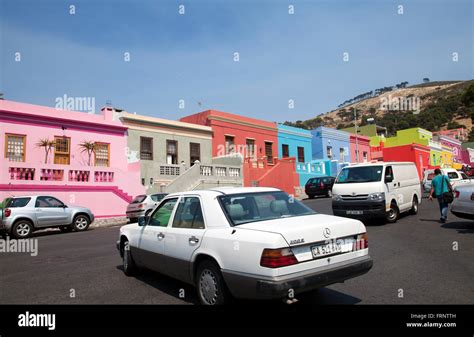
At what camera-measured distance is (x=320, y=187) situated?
86.4 ft

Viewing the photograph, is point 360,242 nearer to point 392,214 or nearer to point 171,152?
point 392,214

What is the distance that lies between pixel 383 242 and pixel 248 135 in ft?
72.2

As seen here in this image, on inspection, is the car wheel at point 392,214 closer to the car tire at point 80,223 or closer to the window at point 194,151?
the car tire at point 80,223

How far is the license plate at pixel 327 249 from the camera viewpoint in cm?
406

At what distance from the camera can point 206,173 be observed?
23172mm

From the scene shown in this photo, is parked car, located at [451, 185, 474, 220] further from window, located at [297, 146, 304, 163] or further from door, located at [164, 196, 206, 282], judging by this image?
window, located at [297, 146, 304, 163]

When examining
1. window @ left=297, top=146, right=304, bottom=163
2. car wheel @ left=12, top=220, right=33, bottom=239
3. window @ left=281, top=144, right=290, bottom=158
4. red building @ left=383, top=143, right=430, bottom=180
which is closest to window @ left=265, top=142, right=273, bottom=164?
window @ left=281, top=144, right=290, bottom=158

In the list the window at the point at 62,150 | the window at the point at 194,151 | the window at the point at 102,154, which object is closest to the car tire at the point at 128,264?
the window at the point at 62,150

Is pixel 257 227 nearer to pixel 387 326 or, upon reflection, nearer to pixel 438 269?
pixel 387 326

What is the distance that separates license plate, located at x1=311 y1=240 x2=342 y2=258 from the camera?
160 inches

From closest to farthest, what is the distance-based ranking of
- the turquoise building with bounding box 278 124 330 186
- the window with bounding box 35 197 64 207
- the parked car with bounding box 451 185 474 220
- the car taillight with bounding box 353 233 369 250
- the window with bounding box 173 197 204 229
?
the car taillight with bounding box 353 233 369 250 → the window with bounding box 173 197 204 229 → the parked car with bounding box 451 185 474 220 → the window with bounding box 35 197 64 207 → the turquoise building with bounding box 278 124 330 186

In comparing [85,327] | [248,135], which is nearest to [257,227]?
[85,327]

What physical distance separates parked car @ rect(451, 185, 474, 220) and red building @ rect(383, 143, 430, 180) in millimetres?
37992

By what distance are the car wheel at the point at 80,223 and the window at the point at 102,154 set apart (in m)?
6.70
